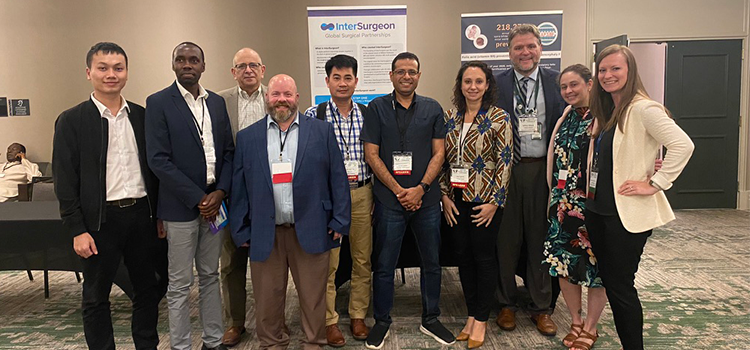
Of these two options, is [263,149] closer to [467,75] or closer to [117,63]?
[117,63]

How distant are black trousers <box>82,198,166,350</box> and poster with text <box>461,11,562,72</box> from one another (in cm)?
431

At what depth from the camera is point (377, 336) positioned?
108 inches

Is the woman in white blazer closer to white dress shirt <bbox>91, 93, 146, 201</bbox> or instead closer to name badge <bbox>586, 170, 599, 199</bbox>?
name badge <bbox>586, 170, 599, 199</bbox>

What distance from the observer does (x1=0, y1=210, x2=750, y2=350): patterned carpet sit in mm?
2775

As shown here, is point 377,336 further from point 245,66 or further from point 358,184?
point 245,66

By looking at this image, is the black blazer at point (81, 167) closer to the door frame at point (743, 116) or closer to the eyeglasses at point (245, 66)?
the eyeglasses at point (245, 66)

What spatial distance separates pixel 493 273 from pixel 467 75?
1.13 meters

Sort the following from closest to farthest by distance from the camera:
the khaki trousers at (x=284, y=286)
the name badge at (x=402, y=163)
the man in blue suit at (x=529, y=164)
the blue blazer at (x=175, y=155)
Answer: the blue blazer at (x=175, y=155) → the khaki trousers at (x=284, y=286) → the name badge at (x=402, y=163) → the man in blue suit at (x=529, y=164)

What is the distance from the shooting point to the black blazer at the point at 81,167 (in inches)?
84.6

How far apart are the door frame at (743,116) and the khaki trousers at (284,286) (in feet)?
17.1

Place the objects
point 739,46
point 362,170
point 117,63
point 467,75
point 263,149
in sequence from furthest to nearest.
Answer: point 739,46 → point 362,170 → point 467,75 → point 263,149 → point 117,63

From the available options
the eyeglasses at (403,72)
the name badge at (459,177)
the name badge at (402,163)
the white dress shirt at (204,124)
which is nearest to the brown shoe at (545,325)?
the name badge at (459,177)

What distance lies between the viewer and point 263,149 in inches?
93.4

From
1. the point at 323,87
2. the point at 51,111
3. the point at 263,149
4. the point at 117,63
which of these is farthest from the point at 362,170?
the point at 51,111
